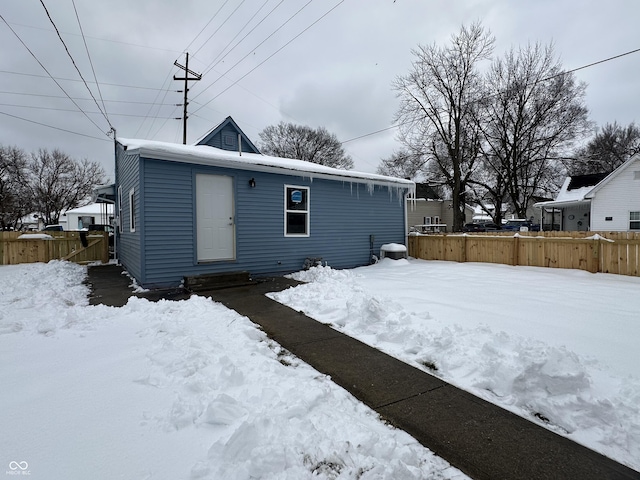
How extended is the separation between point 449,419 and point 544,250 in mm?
8081

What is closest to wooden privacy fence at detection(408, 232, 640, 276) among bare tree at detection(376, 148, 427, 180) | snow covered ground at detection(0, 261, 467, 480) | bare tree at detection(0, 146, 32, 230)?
snow covered ground at detection(0, 261, 467, 480)

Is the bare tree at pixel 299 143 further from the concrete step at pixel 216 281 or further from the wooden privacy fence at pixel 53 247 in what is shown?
the concrete step at pixel 216 281

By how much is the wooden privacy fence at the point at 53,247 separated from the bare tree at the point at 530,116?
2261 cm

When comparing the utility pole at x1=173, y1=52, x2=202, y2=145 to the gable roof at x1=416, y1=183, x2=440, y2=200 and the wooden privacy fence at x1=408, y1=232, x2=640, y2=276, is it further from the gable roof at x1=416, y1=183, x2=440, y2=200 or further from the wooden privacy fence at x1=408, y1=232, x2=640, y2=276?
the gable roof at x1=416, y1=183, x2=440, y2=200

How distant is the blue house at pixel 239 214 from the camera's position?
21.0 feet

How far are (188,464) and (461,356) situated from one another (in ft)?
8.31

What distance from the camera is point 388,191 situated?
10453mm

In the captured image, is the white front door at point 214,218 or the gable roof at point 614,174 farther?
the gable roof at point 614,174

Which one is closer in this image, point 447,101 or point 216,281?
point 216,281

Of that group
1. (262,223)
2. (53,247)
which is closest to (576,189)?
(262,223)

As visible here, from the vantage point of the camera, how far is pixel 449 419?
2232 mm

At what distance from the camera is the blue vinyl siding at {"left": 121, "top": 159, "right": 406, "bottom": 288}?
6.38 metres

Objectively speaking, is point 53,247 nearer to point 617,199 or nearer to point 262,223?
point 262,223

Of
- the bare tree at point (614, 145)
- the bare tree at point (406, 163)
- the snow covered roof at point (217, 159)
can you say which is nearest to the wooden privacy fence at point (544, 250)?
the snow covered roof at point (217, 159)
